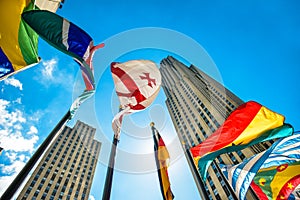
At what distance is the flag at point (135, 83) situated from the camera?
8.39 meters

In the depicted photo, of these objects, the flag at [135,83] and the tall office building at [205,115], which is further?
the tall office building at [205,115]

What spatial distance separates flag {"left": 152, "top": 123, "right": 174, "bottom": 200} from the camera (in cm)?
758

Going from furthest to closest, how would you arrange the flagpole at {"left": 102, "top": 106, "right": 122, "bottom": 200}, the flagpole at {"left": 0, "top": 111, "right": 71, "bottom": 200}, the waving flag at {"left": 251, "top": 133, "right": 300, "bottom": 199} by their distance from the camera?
the waving flag at {"left": 251, "top": 133, "right": 300, "bottom": 199} → the flagpole at {"left": 102, "top": 106, "right": 122, "bottom": 200} → the flagpole at {"left": 0, "top": 111, "right": 71, "bottom": 200}

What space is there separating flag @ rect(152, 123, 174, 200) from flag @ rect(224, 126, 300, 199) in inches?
111

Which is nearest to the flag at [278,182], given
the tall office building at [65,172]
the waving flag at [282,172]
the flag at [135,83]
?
the waving flag at [282,172]

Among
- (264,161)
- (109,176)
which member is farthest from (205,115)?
(109,176)

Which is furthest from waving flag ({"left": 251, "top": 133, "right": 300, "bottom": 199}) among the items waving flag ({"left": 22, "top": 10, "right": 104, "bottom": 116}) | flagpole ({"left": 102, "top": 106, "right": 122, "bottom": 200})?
waving flag ({"left": 22, "top": 10, "right": 104, "bottom": 116})

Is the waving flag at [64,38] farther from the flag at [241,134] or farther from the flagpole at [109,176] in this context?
the flag at [241,134]

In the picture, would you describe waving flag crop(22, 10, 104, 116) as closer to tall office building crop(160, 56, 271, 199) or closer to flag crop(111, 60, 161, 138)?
flag crop(111, 60, 161, 138)

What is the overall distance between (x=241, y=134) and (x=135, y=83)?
196 inches

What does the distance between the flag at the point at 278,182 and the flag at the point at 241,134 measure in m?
1.84

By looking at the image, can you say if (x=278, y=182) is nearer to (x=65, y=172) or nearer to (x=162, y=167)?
(x=162, y=167)

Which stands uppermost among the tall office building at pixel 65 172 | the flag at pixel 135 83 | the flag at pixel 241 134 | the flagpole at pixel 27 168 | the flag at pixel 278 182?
the tall office building at pixel 65 172

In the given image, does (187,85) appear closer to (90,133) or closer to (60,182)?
(90,133)
